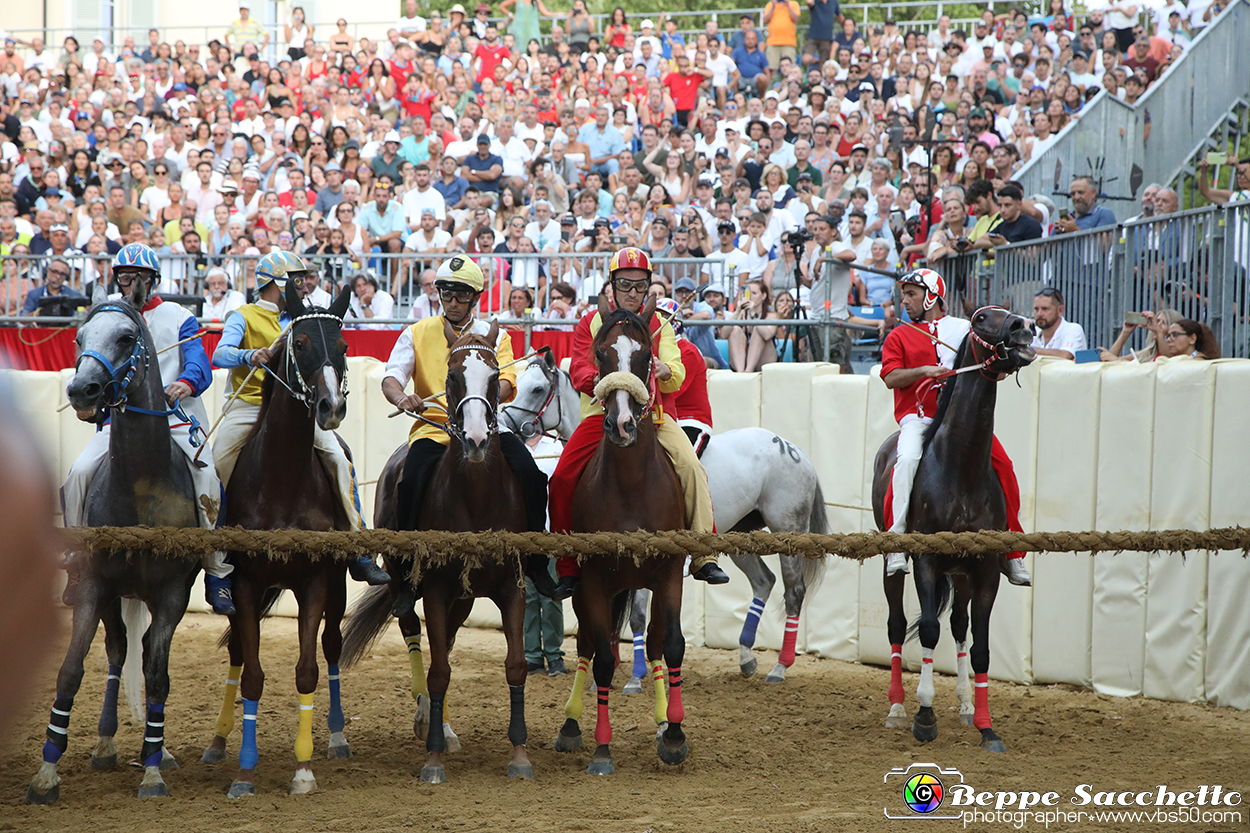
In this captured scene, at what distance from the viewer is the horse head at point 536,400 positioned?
8.84 m

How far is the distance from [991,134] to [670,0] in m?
23.4

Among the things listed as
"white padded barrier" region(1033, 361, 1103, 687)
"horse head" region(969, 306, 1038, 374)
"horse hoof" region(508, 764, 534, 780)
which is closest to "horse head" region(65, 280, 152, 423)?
"horse hoof" region(508, 764, 534, 780)

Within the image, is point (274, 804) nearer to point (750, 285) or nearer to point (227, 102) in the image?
point (750, 285)

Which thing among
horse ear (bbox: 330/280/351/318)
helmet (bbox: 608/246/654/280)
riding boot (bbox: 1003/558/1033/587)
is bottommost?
riding boot (bbox: 1003/558/1033/587)

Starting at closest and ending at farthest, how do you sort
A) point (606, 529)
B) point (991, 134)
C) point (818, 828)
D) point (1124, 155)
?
point (818, 828) < point (606, 529) < point (1124, 155) < point (991, 134)

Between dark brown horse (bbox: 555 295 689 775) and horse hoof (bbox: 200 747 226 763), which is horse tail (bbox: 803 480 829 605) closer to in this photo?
dark brown horse (bbox: 555 295 689 775)

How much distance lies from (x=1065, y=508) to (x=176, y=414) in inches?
246

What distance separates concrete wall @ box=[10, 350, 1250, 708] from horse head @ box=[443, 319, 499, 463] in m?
2.93

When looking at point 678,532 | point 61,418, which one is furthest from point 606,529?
point 61,418

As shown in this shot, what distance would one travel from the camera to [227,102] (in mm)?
21172

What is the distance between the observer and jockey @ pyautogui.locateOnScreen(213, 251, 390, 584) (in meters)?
6.70

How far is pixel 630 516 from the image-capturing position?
6496mm

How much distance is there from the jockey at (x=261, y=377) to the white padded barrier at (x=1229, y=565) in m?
5.54

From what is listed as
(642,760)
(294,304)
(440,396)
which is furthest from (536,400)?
(642,760)
